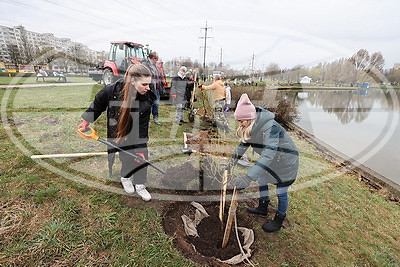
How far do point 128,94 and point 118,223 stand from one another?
1428 mm

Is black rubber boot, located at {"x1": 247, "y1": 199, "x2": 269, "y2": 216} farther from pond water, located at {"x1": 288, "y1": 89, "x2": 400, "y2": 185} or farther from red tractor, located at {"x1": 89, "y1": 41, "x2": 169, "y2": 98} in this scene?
red tractor, located at {"x1": 89, "y1": 41, "x2": 169, "y2": 98}

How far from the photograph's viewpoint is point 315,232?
2.55m

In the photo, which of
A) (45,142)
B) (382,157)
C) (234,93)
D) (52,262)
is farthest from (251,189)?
(234,93)

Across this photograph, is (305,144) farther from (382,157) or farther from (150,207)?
(150,207)

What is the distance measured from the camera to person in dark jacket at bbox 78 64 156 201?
2117mm

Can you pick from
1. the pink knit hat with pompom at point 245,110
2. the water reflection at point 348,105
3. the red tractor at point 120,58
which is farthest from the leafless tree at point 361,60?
the pink knit hat with pompom at point 245,110

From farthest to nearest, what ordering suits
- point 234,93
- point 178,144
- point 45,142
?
1. point 234,93
2. point 178,144
3. point 45,142

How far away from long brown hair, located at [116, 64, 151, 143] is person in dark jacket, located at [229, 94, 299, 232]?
111cm

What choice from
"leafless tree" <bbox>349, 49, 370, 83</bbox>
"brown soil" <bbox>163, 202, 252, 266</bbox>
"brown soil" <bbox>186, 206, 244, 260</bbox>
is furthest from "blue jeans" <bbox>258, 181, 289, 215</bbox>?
"leafless tree" <bbox>349, 49, 370, 83</bbox>

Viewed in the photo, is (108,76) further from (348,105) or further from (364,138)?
(348,105)

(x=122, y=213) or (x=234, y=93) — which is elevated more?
(x=234, y=93)

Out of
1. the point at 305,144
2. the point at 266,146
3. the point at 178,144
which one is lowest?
the point at 305,144

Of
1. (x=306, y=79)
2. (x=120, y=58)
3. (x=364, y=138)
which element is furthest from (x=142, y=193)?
(x=306, y=79)

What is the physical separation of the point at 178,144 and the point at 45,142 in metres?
2.70
